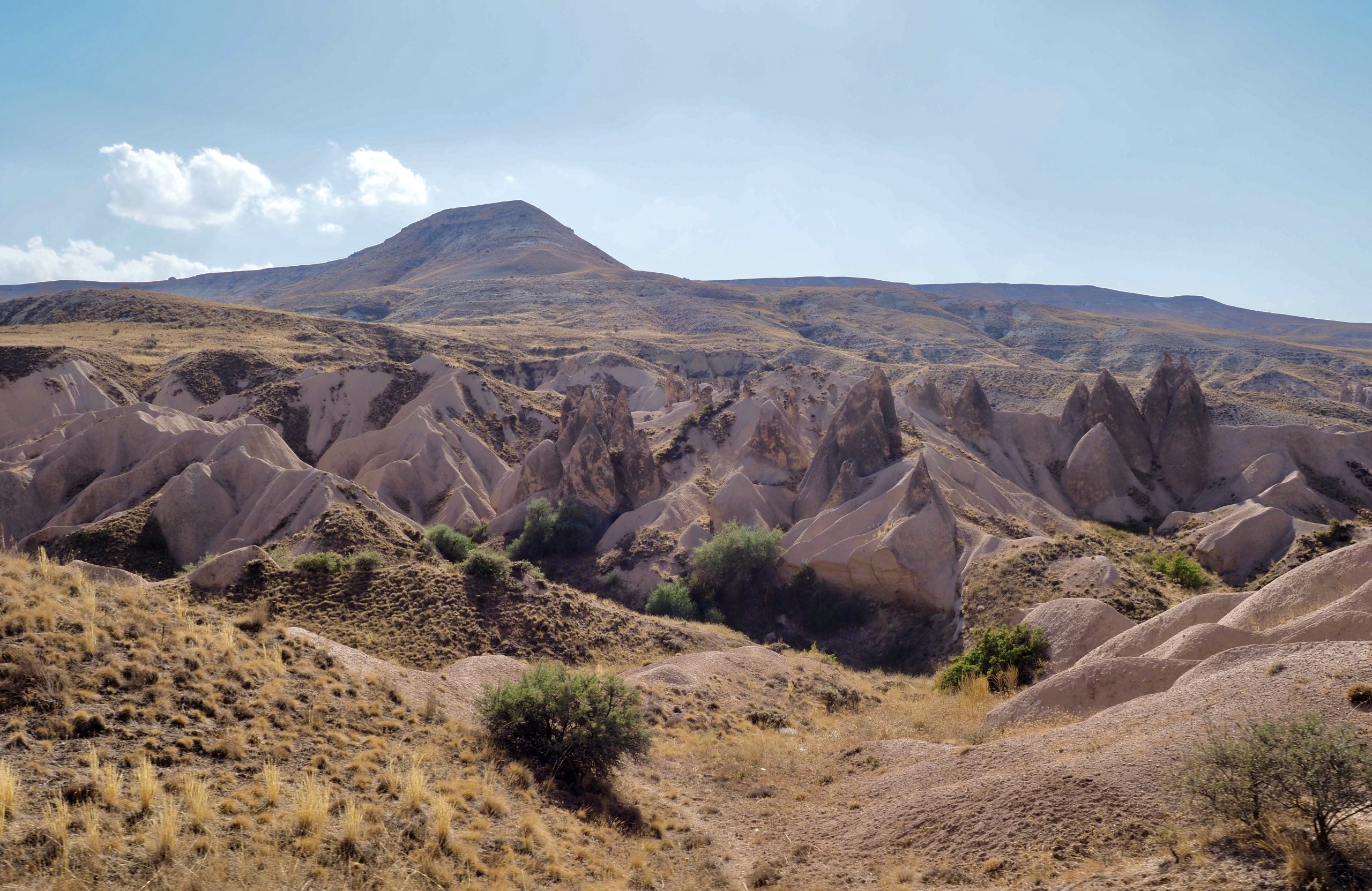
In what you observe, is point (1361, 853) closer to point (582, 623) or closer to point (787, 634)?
point (582, 623)

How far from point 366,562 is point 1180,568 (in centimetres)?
3299

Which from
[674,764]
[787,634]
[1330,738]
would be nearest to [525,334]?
[787,634]

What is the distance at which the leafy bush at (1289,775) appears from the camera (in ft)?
27.6

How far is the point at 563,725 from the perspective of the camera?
15.4 meters

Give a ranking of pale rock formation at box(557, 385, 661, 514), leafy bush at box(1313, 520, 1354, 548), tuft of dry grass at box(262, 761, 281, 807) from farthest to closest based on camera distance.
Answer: pale rock formation at box(557, 385, 661, 514) < leafy bush at box(1313, 520, 1354, 548) < tuft of dry grass at box(262, 761, 281, 807)

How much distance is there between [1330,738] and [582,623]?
20.7m

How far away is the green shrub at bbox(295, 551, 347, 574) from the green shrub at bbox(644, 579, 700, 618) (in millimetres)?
14155

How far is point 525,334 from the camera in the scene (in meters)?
117

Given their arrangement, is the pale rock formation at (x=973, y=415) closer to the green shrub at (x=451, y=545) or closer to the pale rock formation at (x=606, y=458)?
the pale rock formation at (x=606, y=458)

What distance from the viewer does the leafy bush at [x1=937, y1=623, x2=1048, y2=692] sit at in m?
22.0

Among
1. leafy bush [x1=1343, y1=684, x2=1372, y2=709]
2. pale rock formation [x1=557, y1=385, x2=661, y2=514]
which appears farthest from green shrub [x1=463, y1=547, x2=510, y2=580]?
leafy bush [x1=1343, y1=684, x2=1372, y2=709]

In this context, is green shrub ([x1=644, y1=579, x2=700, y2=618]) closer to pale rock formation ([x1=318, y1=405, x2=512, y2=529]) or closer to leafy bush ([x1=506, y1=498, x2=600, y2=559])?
leafy bush ([x1=506, y1=498, x2=600, y2=559])

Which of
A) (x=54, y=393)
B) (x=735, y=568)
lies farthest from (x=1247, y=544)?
(x=54, y=393)

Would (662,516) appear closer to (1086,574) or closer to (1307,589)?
(1086,574)
